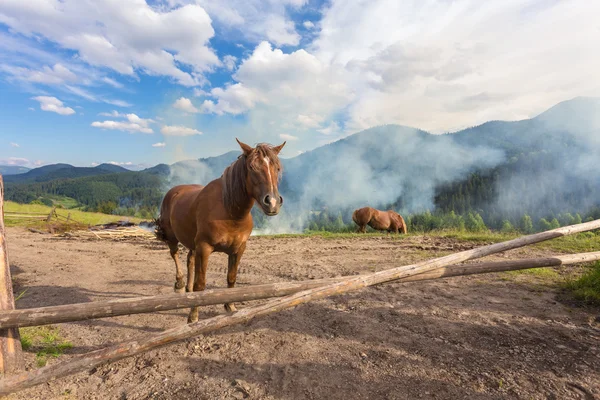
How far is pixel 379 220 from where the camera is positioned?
20.4m

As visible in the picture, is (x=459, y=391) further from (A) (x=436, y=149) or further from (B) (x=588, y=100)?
(B) (x=588, y=100)

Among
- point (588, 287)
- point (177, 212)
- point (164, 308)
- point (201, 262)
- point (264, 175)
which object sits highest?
point (264, 175)

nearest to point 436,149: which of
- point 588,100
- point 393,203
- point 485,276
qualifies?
point 393,203

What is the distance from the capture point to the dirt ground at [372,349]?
9.45ft

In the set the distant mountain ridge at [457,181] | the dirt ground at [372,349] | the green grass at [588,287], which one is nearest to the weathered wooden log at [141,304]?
the dirt ground at [372,349]

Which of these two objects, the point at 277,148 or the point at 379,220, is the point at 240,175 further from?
the point at 379,220

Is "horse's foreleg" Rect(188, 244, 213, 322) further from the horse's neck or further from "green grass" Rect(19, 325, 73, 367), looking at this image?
"green grass" Rect(19, 325, 73, 367)

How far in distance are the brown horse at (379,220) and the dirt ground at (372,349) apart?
1406 cm

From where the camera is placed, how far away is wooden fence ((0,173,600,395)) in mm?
2484

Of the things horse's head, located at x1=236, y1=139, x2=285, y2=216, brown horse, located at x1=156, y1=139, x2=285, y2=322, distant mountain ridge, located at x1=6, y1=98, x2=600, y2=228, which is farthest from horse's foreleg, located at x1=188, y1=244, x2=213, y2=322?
distant mountain ridge, located at x1=6, y1=98, x2=600, y2=228

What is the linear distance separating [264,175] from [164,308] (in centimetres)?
185

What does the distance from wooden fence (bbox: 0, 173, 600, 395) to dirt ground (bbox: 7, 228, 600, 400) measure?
0.72 metres

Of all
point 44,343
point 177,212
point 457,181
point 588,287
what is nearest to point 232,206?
point 177,212

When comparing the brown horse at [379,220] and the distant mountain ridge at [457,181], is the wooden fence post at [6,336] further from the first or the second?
the distant mountain ridge at [457,181]
